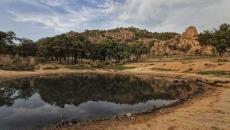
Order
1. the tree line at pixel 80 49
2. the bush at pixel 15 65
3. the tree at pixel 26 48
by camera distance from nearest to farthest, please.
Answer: the bush at pixel 15 65
the tree line at pixel 80 49
the tree at pixel 26 48

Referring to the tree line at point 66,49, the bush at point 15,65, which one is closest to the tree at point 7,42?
the tree line at point 66,49

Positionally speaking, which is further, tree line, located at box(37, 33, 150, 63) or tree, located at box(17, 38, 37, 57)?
tree, located at box(17, 38, 37, 57)

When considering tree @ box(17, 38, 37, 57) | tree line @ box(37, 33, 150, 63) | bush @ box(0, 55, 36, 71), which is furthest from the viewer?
tree @ box(17, 38, 37, 57)

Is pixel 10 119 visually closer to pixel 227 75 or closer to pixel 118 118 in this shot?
pixel 118 118

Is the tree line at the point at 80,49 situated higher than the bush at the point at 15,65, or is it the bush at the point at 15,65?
the tree line at the point at 80,49

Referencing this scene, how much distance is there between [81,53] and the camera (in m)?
146

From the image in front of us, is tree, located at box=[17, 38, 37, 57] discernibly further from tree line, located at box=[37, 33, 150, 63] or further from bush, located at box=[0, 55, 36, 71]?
bush, located at box=[0, 55, 36, 71]

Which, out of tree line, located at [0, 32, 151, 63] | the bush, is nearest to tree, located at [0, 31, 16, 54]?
tree line, located at [0, 32, 151, 63]

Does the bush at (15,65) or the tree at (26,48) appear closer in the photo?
the bush at (15,65)

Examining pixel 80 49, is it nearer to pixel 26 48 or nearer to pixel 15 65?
pixel 26 48

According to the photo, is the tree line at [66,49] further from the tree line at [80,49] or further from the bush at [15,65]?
the bush at [15,65]

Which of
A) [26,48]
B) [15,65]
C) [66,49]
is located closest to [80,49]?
[66,49]

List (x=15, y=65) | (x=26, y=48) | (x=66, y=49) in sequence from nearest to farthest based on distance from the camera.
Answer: (x=15, y=65) → (x=66, y=49) → (x=26, y=48)

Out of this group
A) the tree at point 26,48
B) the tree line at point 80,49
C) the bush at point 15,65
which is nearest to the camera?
the bush at point 15,65
